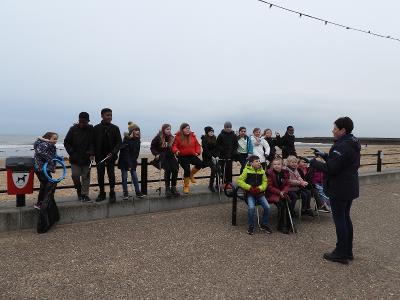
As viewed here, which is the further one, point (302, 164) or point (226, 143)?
point (226, 143)

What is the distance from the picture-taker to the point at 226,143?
7812 millimetres

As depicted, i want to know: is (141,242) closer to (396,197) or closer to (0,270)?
(0,270)

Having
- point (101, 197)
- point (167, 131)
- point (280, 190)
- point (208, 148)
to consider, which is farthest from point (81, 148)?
point (280, 190)

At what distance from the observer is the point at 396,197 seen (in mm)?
9086

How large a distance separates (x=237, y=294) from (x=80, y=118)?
4.21 m

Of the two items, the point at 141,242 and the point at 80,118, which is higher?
the point at 80,118

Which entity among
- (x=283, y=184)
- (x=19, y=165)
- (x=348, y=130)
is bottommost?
(x=283, y=184)

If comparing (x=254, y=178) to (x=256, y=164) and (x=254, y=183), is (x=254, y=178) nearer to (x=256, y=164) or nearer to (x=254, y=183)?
(x=254, y=183)

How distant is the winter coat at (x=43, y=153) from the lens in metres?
5.69

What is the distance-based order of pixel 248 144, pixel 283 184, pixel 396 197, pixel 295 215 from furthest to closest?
pixel 396 197 < pixel 248 144 < pixel 295 215 < pixel 283 184

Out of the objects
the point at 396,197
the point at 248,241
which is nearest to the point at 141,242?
the point at 248,241

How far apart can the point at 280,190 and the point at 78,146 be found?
3.63m

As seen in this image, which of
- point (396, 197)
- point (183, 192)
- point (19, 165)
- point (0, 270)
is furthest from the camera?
point (396, 197)

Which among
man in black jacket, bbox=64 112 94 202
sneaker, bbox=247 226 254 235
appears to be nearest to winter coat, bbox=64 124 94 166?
man in black jacket, bbox=64 112 94 202
